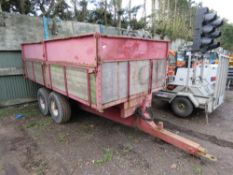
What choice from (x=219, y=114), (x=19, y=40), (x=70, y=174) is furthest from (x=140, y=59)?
(x=19, y=40)

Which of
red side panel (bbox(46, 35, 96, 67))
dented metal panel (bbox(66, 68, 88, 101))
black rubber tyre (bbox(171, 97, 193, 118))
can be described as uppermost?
red side panel (bbox(46, 35, 96, 67))

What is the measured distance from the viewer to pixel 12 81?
5.66 m

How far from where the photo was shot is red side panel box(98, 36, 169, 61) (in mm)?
2453

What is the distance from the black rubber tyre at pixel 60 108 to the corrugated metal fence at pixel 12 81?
2302 millimetres

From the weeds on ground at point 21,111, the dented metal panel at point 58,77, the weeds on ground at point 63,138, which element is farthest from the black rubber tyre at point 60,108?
the weeds on ground at point 21,111

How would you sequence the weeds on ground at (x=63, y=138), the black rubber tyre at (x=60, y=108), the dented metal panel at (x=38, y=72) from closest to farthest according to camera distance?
the weeds on ground at (x=63, y=138) → the black rubber tyre at (x=60, y=108) → the dented metal panel at (x=38, y=72)

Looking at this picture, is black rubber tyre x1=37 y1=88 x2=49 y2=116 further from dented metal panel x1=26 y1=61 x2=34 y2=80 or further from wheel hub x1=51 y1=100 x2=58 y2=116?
dented metal panel x1=26 y1=61 x2=34 y2=80

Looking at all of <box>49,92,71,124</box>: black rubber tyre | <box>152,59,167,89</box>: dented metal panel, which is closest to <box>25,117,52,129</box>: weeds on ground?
<box>49,92,71,124</box>: black rubber tyre

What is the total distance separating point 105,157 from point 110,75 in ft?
5.06

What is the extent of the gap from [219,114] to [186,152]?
2796 mm

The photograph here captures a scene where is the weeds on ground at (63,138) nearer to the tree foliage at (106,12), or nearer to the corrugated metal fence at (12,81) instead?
the corrugated metal fence at (12,81)

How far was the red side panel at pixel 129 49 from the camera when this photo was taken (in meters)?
2.45

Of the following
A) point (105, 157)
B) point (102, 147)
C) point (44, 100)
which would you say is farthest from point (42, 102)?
point (105, 157)

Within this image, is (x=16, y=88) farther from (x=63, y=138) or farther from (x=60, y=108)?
(x=63, y=138)
